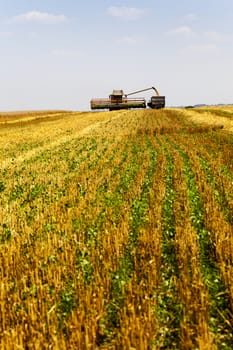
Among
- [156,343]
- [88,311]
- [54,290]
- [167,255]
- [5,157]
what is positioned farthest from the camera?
[5,157]

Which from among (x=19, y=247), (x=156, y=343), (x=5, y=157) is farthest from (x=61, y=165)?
(x=156, y=343)

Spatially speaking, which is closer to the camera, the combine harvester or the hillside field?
the hillside field

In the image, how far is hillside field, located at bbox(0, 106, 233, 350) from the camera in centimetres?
405

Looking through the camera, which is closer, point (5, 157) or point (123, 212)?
point (123, 212)

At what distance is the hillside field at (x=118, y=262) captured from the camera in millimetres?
4047

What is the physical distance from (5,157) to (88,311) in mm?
16336

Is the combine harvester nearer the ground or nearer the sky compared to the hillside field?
nearer the sky

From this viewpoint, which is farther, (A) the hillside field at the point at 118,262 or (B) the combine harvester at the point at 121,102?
(B) the combine harvester at the point at 121,102

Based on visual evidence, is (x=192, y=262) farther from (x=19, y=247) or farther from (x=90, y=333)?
(x=19, y=247)

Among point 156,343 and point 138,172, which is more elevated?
point 138,172

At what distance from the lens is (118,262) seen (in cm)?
578

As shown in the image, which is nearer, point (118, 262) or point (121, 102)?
point (118, 262)

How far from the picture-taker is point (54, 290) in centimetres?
492

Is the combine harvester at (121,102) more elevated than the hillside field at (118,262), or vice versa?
the combine harvester at (121,102)
